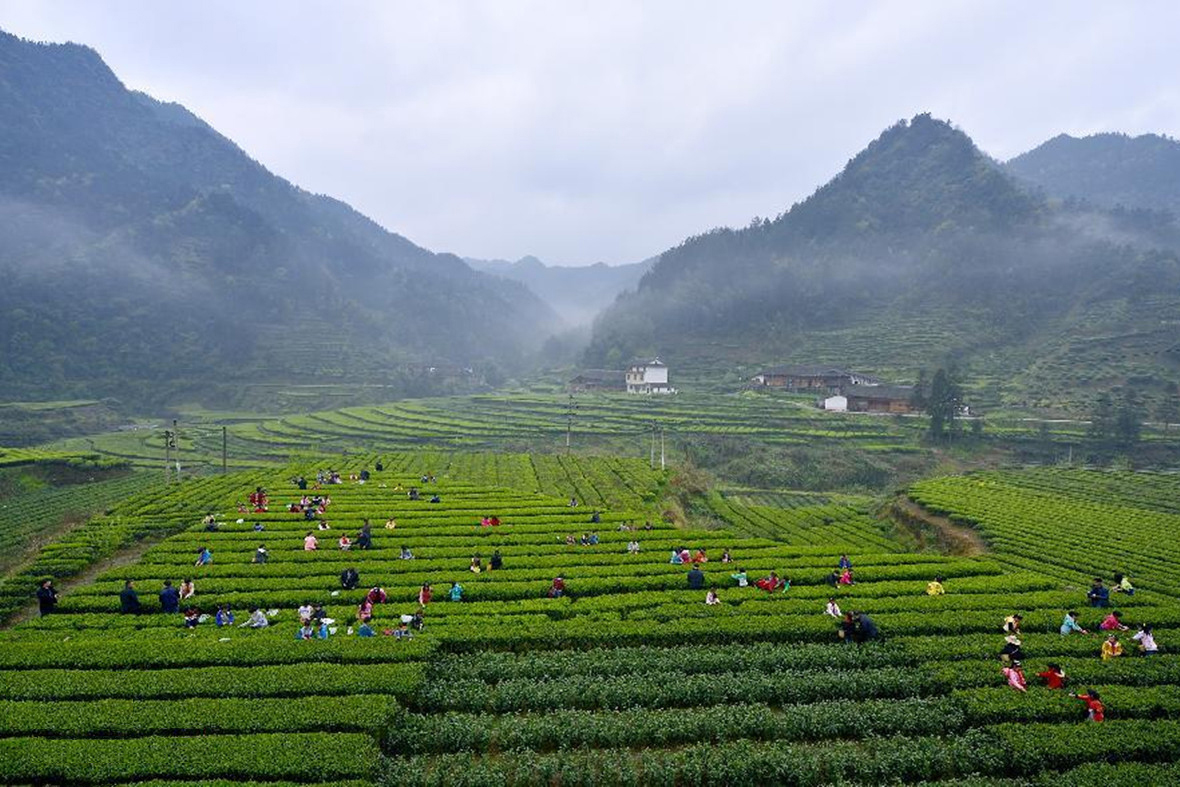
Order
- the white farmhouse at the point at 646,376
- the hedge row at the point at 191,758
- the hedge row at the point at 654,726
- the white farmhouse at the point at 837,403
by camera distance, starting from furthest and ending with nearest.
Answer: the white farmhouse at the point at 646,376 < the white farmhouse at the point at 837,403 < the hedge row at the point at 654,726 < the hedge row at the point at 191,758

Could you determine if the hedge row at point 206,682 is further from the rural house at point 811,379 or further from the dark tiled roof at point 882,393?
the rural house at point 811,379

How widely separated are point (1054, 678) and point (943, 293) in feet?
477

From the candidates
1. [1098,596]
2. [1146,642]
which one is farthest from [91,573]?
[1098,596]

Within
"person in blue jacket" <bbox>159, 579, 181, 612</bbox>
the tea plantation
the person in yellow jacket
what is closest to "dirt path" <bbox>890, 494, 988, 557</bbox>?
the tea plantation

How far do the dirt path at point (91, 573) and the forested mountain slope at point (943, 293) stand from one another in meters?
107

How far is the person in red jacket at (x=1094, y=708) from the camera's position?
15953 mm

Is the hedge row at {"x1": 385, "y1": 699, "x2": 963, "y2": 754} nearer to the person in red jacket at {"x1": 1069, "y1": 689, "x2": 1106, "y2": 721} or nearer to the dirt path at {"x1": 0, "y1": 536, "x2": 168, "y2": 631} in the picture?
the person in red jacket at {"x1": 1069, "y1": 689, "x2": 1106, "y2": 721}

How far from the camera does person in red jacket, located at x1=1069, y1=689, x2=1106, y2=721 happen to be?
1595cm

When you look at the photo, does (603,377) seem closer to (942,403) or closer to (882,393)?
(882,393)

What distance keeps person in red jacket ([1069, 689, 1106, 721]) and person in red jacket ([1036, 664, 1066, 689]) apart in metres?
0.81

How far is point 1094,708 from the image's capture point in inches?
629

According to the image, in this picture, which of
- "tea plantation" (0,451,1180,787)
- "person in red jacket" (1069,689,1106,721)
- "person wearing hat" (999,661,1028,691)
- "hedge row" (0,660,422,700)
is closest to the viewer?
"tea plantation" (0,451,1180,787)

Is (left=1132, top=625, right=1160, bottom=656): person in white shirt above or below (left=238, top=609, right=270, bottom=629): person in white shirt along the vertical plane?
above

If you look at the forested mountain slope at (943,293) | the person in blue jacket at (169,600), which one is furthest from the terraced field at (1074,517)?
the forested mountain slope at (943,293)
